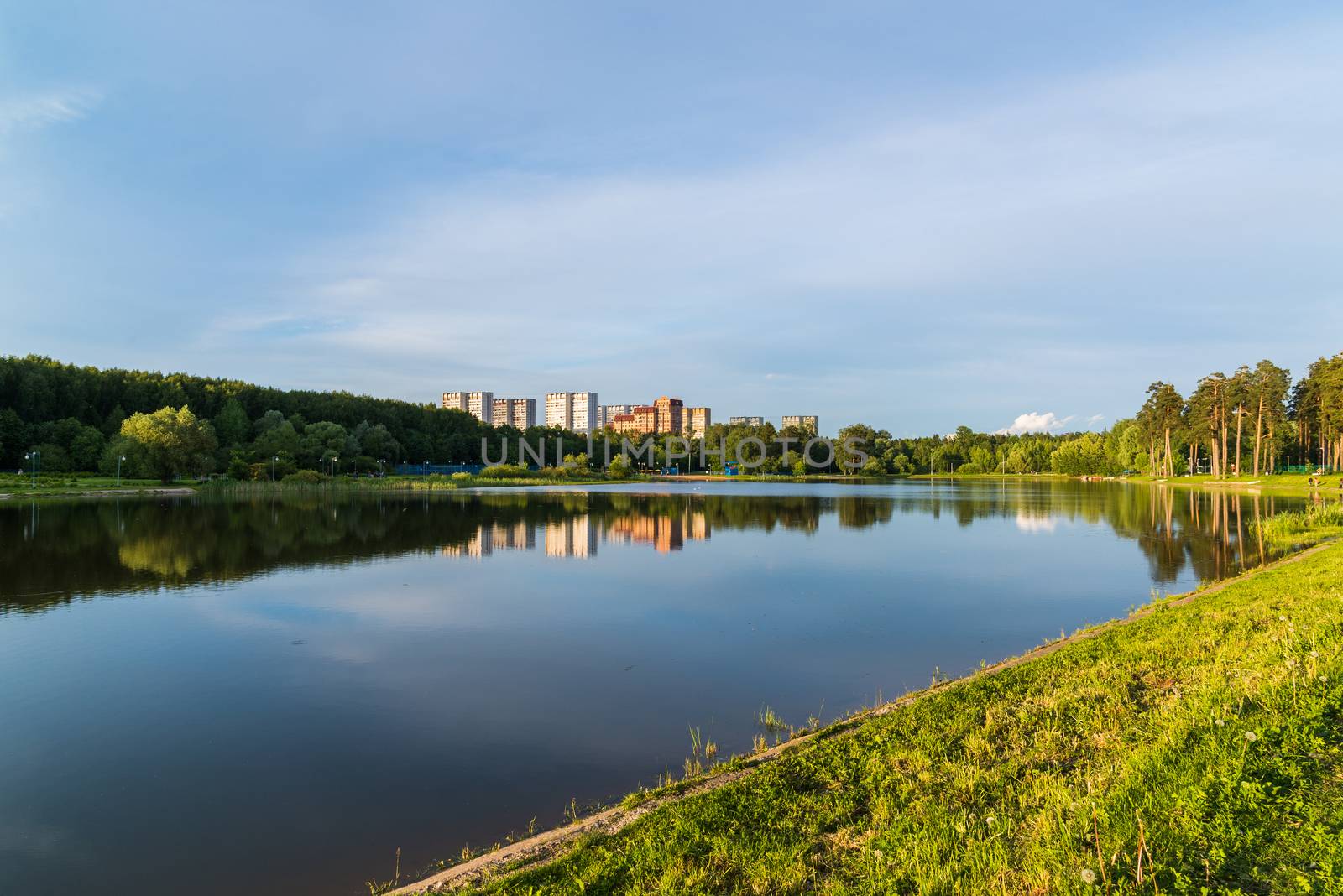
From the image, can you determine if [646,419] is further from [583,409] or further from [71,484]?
[71,484]

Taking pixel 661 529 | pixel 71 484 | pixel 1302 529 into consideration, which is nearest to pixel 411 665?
pixel 661 529

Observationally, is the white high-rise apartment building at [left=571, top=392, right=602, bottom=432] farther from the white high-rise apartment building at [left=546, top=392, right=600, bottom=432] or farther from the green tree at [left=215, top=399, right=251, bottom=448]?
the green tree at [left=215, top=399, right=251, bottom=448]

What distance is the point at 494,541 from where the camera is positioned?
25797mm

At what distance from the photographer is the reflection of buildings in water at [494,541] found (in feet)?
74.9

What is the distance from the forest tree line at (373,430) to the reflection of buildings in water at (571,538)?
152 feet

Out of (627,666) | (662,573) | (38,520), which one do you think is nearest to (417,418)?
(38,520)

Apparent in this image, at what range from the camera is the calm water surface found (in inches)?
227

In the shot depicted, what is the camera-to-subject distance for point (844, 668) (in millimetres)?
9914

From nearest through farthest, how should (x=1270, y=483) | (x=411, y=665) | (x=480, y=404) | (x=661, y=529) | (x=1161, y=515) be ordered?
(x=411, y=665) → (x=661, y=529) → (x=1161, y=515) → (x=1270, y=483) → (x=480, y=404)

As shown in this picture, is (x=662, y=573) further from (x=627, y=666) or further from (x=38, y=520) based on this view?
(x=38, y=520)

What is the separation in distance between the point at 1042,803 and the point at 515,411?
606ft

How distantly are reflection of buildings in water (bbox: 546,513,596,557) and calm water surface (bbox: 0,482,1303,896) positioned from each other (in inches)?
25.0

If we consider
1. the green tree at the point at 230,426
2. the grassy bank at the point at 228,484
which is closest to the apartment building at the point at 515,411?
the grassy bank at the point at 228,484

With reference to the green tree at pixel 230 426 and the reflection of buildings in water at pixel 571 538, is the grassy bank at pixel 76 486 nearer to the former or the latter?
the green tree at pixel 230 426
